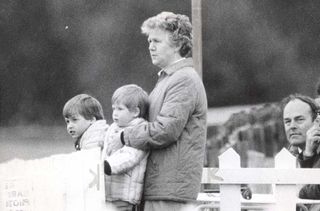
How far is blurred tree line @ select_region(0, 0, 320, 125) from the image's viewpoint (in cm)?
469

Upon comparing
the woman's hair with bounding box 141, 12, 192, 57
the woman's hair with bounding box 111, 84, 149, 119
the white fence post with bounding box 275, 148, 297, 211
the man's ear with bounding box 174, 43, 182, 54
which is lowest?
the white fence post with bounding box 275, 148, 297, 211

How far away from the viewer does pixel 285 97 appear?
468 cm

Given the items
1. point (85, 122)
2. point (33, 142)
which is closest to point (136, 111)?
point (85, 122)

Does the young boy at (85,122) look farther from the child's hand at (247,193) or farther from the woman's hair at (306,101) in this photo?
the woman's hair at (306,101)

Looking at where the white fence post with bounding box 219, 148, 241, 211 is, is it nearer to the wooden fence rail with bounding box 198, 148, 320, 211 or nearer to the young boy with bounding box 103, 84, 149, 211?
the wooden fence rail with bounding box 198, 148, 320, 211

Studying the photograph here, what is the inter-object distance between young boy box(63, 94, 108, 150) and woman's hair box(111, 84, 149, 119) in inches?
14.7

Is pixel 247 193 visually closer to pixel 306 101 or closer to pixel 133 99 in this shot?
pixel 306 101

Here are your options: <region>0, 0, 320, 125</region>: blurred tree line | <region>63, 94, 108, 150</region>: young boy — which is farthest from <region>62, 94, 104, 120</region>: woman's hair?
<region>0, 0, 320, 125</region>: blurred tree line

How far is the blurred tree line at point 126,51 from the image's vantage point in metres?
4.69

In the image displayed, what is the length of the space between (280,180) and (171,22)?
1.08 meters

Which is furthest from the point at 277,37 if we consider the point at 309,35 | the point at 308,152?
the point at 308,152

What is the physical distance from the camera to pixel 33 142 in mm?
5164

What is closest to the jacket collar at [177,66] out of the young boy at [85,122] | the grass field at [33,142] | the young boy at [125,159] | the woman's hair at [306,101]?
the young boy at [125,159]

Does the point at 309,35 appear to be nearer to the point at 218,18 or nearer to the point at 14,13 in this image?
the point at 218,18
